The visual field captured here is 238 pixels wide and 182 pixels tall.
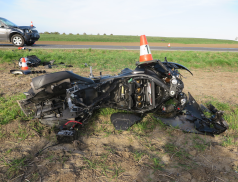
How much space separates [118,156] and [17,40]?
13.6 meters

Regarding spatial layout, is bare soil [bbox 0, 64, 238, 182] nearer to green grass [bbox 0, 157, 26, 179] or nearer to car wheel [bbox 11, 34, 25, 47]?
green grass [bbox 0, 157, 26, 179]

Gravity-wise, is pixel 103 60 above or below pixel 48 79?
above

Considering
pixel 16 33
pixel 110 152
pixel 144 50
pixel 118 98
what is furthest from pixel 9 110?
pixel 16 33

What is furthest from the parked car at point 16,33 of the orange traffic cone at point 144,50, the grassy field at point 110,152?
the orange traffic cone at point 144,50

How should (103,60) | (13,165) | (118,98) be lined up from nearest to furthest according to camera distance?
(13,165), (118,98), (103,60)

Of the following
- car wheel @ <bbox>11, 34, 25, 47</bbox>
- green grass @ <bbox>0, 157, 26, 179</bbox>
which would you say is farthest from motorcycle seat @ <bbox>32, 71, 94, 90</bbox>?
car wheel @ <bbox>11, 34, 25, 47</bbox>

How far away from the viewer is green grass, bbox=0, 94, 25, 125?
423 centimetres

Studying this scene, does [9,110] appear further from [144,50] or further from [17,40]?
[17,40]

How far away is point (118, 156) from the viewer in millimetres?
3129

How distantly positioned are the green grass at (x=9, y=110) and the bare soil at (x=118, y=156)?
0.32m

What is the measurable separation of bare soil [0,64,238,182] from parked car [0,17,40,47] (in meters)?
11.2

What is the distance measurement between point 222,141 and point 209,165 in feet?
3.45

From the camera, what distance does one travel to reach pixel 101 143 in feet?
11.8

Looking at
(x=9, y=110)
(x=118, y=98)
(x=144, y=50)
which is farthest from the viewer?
(x=144, y=50)
